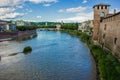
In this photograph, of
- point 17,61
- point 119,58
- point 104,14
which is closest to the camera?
point 119,58

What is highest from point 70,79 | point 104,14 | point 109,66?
point 104,14

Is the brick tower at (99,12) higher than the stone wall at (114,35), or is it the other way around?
the brick tower at (99,12)

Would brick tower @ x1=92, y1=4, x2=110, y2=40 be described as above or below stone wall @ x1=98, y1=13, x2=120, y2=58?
above

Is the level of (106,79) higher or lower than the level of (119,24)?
lower

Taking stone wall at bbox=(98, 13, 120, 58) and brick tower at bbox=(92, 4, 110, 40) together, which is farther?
brick tower at bbox=(92, 4, 110, 40)

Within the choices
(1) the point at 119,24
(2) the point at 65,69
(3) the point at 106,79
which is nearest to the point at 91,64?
(2) the point at 65,69

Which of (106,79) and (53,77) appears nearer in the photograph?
(106,79)

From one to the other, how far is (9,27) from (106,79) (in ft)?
357

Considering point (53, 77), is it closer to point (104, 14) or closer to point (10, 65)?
point (10, 65)

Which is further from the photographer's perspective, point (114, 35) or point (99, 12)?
point (99, 12)

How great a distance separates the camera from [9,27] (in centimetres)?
11769

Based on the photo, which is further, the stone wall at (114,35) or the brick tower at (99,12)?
the brick tower at (99,12)

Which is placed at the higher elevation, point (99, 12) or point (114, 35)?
point (99, 12)

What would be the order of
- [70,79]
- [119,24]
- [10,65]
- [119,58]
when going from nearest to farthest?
[70,79] < [119,58] < [119,24] < [10,65]
